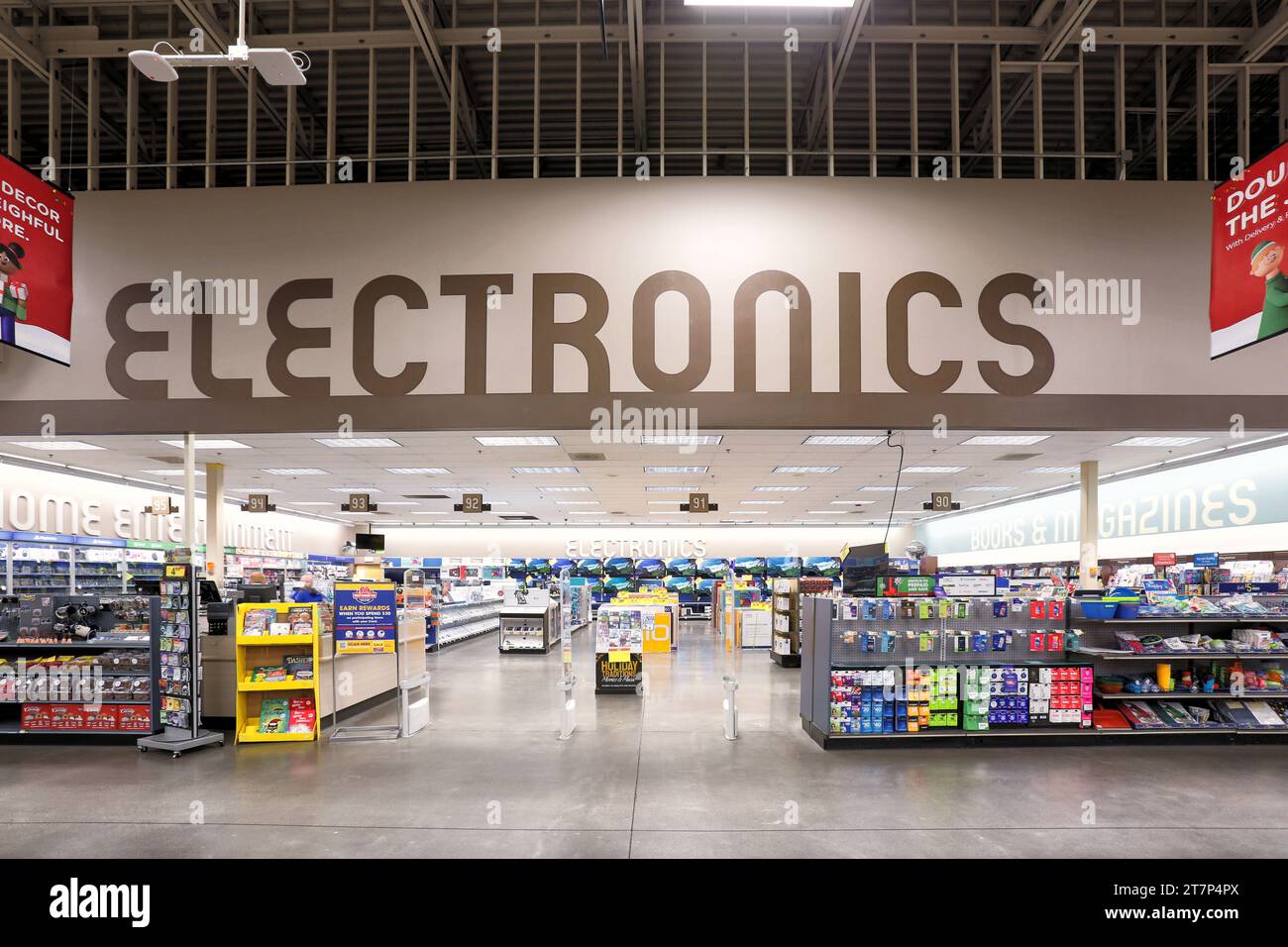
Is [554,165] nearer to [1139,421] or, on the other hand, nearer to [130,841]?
[1139,421]

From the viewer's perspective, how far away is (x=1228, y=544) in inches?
474

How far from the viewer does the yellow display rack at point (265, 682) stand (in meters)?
7.73

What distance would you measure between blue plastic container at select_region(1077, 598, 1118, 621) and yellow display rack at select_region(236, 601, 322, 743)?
7487 mm

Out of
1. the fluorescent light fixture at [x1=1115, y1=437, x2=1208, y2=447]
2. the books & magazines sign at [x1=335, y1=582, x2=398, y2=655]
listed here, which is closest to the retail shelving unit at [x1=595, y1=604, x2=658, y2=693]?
the books & magazines sign at [x1=335, y1=582, x2=398, y2=655]

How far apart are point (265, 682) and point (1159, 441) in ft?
35.5

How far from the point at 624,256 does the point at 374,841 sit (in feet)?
21.1

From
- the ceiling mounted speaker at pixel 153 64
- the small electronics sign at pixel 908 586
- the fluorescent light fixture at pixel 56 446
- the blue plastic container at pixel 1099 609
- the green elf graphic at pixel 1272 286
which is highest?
the ceiling mounted speaker at pixel 153 64

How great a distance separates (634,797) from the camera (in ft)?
19.3

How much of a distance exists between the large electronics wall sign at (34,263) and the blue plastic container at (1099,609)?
32.2ft

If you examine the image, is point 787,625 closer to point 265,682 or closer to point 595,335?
point 595,335

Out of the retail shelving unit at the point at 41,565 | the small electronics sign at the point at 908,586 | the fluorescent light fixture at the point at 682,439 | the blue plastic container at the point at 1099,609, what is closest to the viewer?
the small electronics sign at the point at 908,586

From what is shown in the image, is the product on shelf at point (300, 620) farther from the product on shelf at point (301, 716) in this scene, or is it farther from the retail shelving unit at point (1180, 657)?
the retail shelving unit at point (1180, 657)

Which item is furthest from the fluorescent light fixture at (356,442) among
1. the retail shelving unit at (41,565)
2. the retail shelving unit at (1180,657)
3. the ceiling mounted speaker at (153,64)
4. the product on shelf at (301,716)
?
the retail shelving unit at (1180,657)
